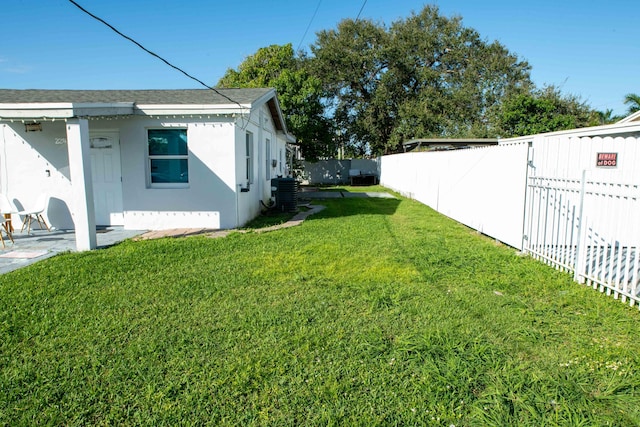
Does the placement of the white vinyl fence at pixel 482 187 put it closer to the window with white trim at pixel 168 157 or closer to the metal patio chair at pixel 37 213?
the window with white trim at pixel 168 157

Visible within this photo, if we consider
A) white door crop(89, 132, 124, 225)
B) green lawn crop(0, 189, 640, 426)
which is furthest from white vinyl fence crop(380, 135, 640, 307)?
white door crop(89, 132, 124, 225)

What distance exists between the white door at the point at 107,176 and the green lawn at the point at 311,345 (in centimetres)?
339

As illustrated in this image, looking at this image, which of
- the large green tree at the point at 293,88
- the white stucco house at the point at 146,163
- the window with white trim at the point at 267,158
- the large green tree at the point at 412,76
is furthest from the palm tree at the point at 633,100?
the white stucco house at the point at 146,163

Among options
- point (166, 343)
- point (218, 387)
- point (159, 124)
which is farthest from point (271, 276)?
point (159, 124)

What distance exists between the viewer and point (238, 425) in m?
2.48

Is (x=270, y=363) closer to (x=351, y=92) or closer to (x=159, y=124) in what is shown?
(x=159, y=124)

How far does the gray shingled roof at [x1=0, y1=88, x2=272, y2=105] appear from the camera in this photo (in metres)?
8.74

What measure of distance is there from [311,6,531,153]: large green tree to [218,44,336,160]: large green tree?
3.32 meters

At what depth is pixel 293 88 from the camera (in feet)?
77.0

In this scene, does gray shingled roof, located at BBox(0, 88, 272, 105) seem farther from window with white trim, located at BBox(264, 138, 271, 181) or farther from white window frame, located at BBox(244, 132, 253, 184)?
window with white trim, located at BBox(264, 138, 271, 181)

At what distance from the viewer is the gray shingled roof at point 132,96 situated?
8739 millimetres

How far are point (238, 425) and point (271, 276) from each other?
2.94m

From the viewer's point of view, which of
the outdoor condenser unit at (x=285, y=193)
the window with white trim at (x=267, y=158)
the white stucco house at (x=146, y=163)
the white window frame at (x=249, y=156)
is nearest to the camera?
the white stucco house at (x=146, y=163)

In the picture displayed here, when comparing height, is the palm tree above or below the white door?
above
